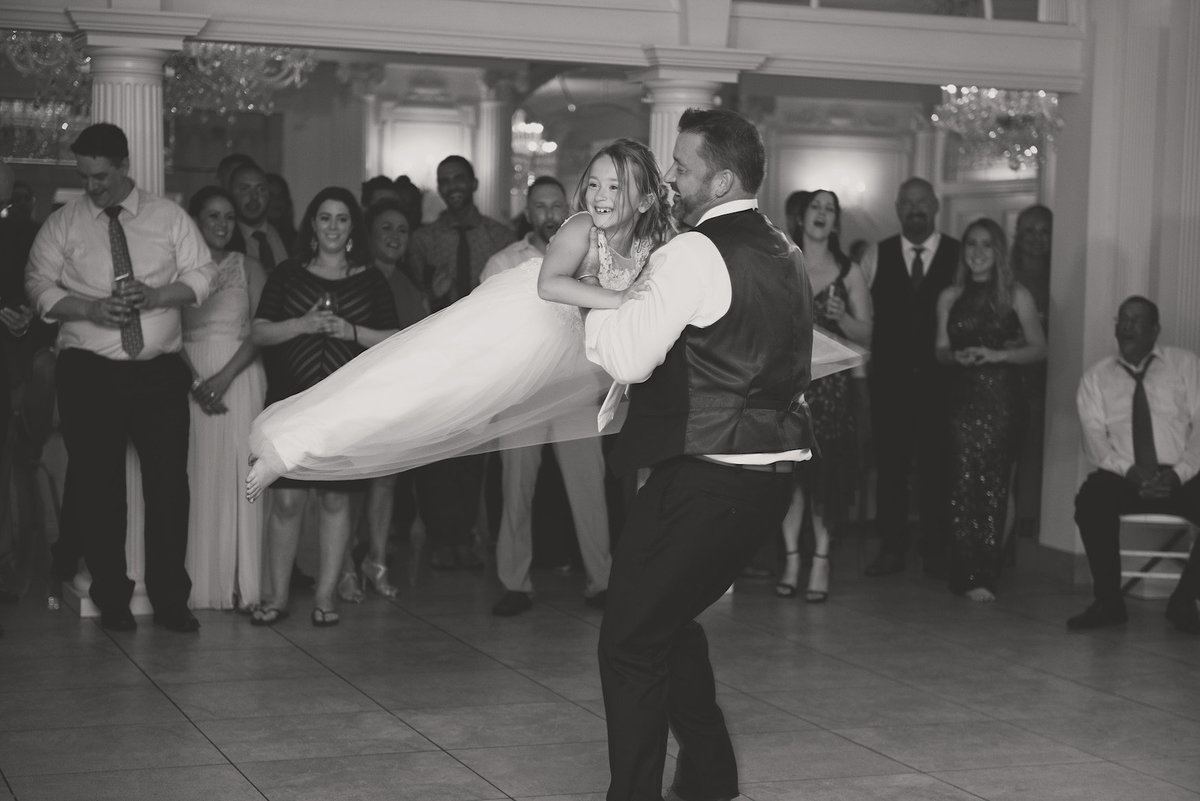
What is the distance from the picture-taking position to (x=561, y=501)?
771 cm

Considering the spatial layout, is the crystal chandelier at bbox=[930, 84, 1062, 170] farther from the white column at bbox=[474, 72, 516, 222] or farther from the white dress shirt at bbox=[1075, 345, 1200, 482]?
the white column at bbox=[474, 72, 516, 222]

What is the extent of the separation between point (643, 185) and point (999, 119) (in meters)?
6.69

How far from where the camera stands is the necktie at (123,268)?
595 cm

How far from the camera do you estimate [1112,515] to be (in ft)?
21.9

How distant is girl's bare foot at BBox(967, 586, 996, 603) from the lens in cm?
712

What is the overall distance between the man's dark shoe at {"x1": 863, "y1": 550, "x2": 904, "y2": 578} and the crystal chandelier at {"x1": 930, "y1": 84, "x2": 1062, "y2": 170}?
2.90m

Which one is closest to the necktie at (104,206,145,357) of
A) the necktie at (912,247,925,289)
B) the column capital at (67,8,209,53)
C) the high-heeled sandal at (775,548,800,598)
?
the column capital at (67,8,209,53)

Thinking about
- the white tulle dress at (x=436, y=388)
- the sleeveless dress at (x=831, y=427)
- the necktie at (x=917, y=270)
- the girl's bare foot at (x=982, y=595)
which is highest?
the necktie at (x=917, y=270)

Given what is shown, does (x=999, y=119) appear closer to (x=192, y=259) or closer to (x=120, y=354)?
(x=192, y=259)

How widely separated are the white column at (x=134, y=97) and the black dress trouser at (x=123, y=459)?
807 millimetres

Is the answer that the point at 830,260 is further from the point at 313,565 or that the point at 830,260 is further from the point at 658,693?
the point at 658,693

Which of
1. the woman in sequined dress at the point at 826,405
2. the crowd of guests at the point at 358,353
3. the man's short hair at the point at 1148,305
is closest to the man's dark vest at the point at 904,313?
the crowd of guests at the point at 358,353

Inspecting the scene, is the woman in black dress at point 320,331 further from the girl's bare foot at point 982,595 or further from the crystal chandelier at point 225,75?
the crystal chandelier at point 225,75

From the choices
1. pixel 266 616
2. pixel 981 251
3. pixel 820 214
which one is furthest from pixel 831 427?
pixel 266 616
